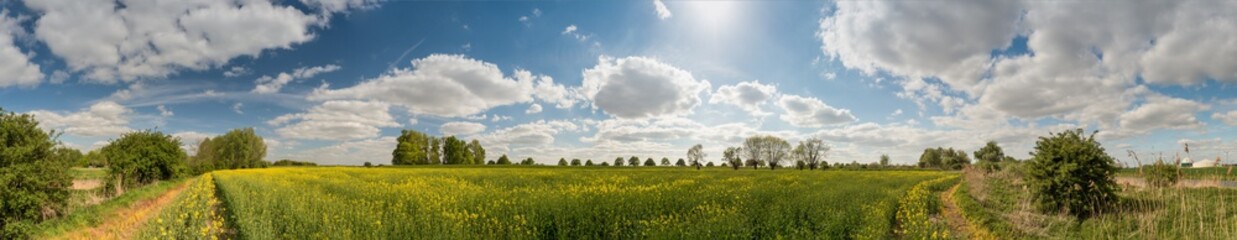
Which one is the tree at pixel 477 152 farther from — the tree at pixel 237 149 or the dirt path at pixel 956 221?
the dirt path at pixel 956 221

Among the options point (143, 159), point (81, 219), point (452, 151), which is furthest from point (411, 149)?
point (81, 219)

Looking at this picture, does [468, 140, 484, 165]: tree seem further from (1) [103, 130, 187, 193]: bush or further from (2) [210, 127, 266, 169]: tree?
(1) [103, 130, 187, 193]: bush

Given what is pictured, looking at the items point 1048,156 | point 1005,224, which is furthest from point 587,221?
point 1048,156

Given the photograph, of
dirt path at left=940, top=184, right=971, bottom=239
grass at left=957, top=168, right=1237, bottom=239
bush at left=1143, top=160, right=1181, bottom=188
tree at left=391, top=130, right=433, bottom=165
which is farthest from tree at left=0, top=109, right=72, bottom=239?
tree at left=391, top=130, right=433, bottom=165

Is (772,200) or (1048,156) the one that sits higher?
(1048,156)

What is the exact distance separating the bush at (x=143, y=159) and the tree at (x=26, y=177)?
15585 millimetres

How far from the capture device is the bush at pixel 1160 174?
13328mm

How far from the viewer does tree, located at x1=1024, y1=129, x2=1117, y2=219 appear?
13.6 meters

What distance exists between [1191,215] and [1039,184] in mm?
4075

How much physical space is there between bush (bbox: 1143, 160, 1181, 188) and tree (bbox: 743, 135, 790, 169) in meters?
96.1

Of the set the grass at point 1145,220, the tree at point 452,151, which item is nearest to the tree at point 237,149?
the tree at point 452,151

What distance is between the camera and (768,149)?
109938 millimetres

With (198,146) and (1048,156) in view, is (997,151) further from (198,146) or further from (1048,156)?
(198,146)

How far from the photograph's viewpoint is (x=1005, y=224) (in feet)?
44.7
